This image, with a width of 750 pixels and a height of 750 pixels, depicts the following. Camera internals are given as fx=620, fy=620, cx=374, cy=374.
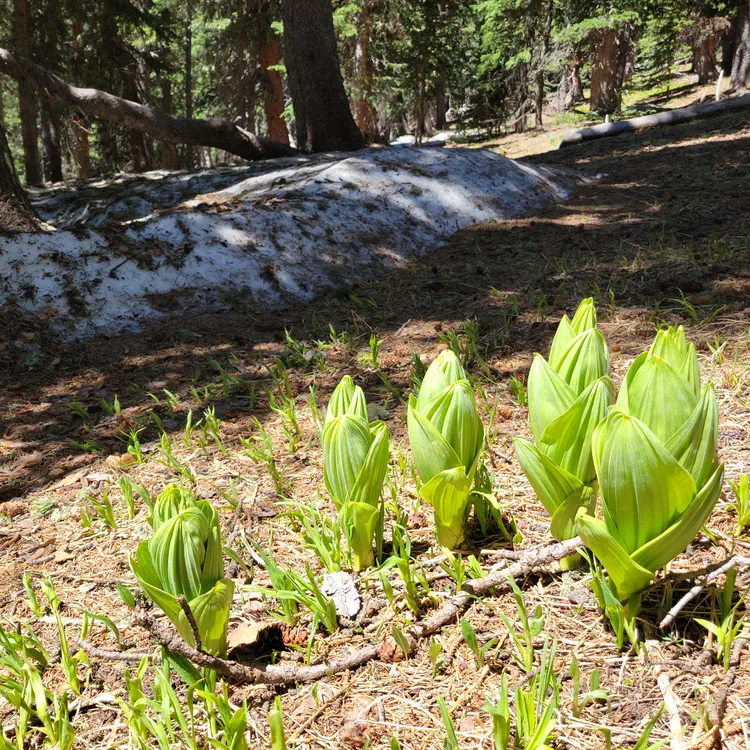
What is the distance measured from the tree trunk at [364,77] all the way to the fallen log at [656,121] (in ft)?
19.7

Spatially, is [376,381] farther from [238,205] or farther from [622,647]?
[238,205]

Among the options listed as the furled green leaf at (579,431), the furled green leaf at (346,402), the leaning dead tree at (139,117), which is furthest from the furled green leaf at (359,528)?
the leaning dead tree at (139,117)

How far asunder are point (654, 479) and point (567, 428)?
306 mm

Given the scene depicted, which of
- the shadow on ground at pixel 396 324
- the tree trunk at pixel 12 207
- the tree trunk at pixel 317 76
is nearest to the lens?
the shadow on ground at pixel 396 324

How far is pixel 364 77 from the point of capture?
16.4 m

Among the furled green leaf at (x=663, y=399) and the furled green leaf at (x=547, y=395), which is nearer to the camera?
the furled green leaf at (x=663, y=399)

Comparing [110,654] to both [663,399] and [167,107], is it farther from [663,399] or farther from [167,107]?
[167,107]

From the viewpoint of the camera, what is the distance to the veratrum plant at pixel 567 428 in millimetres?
1464

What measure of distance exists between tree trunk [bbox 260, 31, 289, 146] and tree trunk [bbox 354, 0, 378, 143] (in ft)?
6.95

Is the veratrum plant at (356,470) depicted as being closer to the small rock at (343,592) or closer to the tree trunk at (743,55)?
the small rock at (343,592)

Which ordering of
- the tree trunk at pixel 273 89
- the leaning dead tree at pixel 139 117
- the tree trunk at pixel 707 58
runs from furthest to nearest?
the tree trunk at pixel 707 58 → the tree trunk at pixel 273 89 → the leaning dead tree at pixel 139 117

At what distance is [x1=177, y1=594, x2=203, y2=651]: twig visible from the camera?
128 cm

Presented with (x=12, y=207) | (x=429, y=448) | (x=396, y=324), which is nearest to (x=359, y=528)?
(x=429, y=448)

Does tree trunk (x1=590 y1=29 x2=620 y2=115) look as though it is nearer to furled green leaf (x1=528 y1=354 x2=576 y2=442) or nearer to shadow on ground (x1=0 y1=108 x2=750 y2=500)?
shadow on ground (x1=0 y1=108 x2=750 y2=500)
